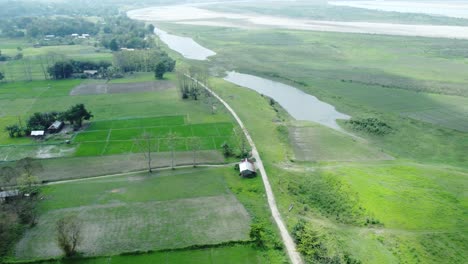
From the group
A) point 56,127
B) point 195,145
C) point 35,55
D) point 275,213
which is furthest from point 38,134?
point 35,55

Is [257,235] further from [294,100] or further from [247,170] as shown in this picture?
[294,100]

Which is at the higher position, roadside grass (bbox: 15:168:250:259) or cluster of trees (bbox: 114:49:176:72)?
cluster of trees (bbox: 114:49:176:72)

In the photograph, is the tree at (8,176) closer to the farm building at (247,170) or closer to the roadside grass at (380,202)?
the farm building at (247,170)

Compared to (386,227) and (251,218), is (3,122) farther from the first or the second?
(386,227)

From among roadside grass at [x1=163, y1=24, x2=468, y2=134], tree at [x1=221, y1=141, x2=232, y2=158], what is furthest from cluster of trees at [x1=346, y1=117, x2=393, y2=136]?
tree at [x1=221, y1=141, x2=232, y2=158]

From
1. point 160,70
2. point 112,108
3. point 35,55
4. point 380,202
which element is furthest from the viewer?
point 35,55

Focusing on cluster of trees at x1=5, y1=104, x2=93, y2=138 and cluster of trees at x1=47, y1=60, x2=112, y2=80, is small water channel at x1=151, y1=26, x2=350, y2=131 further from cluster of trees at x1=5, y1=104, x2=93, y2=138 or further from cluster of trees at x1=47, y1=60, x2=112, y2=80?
cluster of trees at x1=5, y1=104, x2=93, y2=138

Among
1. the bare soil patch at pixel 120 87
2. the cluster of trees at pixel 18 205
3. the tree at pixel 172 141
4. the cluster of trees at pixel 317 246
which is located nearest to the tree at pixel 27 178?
the cluster of trees at pixel 18 205
